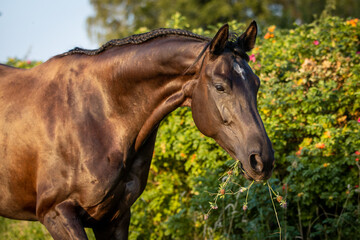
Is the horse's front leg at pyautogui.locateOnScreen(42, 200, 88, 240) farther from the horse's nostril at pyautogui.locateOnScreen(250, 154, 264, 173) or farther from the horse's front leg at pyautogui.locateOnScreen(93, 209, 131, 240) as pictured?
the horse's nostril at pyautogui.locateOnScreen(250, 154, 264, 173)

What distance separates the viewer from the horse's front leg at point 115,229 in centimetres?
309

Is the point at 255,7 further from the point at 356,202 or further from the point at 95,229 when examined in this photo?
the point at 95,229

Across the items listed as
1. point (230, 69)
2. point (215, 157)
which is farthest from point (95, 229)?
point (215, 157)

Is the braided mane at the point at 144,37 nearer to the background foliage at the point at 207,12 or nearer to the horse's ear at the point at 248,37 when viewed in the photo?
the horse's ear at the point at 248,37

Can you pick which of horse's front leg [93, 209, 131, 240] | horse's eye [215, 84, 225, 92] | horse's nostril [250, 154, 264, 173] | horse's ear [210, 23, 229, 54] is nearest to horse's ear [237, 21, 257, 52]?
horse's ear [210, 23, 229, 54]

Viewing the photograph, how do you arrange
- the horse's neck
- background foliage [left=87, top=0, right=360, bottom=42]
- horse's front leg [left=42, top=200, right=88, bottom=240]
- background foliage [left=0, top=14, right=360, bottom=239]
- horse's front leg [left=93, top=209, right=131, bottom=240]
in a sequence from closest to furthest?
horse's front leg [left=42, top=200, right=88, bottom=240], the horse's neck, horse's front leg [left=93, top=209, right=131, bottom=240], background foliage [left=0, top=14, right=360, bottom=239], background foliage [left=87, top=0, right=360, bottom=42]

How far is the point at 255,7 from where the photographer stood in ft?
63.3

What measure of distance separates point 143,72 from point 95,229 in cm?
118

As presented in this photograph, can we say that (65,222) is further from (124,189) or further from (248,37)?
(248,37)

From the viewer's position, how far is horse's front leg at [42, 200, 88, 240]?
8.84ft

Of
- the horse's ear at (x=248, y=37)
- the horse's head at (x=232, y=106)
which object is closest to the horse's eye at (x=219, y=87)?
the horse's head at (x=232, y=106)

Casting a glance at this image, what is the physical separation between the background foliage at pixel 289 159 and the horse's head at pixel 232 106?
1.82 m

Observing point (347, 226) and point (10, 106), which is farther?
point (347, 226)

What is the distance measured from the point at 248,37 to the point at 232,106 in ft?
1.78
